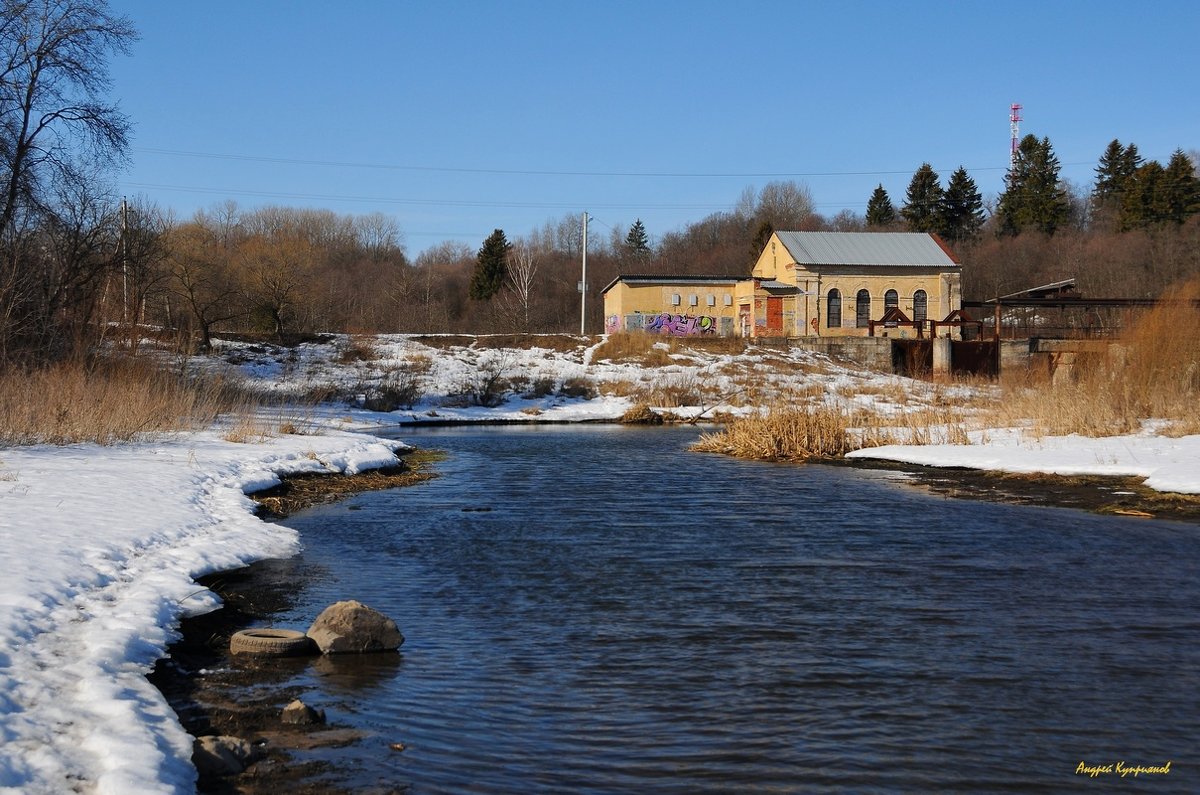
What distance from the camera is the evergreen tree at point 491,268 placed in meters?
90.2

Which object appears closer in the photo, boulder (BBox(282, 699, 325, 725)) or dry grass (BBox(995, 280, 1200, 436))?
boulder (BBox(282, 699, 325, 725))

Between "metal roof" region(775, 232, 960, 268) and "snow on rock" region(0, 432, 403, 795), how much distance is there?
53688 mm

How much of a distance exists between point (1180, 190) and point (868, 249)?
32.4 m

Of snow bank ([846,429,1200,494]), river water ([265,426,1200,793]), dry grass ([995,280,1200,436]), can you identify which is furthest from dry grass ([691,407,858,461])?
river water ([265,426,1200,793])

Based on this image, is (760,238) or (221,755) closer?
(221,755)

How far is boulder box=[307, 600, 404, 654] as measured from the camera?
7906 mm

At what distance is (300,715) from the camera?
636 cm

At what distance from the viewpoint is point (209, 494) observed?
13656 mm

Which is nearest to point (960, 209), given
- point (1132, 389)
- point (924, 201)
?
point (924, 201)

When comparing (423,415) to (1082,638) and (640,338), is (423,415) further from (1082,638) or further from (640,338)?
(1082,638)

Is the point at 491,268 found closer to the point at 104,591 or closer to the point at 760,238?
the point at 760,238

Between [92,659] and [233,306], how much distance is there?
51458mm

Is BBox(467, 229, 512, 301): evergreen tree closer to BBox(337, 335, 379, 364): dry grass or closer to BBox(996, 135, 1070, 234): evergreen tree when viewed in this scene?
BBox(337, 335, 379, 364): dry grass

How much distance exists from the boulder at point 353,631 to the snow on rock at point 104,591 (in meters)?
1.13
